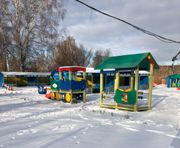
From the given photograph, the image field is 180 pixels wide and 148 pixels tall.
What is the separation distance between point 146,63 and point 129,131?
5.00 m

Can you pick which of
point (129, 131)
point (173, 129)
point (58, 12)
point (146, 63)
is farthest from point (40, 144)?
point (58, 12)

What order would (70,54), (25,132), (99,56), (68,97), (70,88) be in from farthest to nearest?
1. (99,56)
2. (70,54)
3. (70,88)
4. (68,97)
5. (25,132)

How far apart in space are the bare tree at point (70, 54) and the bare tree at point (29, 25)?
885 centimetres

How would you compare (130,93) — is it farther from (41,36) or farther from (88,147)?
(41,36)

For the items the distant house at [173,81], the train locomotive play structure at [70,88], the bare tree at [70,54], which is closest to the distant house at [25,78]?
the bare tree at [70,54]

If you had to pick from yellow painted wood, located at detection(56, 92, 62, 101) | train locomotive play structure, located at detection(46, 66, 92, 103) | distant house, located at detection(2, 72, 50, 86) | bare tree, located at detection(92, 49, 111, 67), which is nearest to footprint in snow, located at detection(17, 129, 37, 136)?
train locomotive play structure, located at detection(46, 66, 92, 103)

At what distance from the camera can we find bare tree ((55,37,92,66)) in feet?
143

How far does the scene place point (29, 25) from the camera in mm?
31000

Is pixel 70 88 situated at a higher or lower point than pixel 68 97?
higher

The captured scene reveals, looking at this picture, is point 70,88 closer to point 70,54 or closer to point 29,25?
point 29,25

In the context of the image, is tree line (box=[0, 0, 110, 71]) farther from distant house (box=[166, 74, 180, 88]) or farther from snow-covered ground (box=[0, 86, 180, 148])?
snow-covered ground (box=[0, 86, 180, 148])

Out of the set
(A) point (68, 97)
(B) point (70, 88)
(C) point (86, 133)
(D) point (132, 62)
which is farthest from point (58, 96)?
(C) point (86, 133)

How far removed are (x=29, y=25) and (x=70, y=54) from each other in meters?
15.7

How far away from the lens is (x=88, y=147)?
483cm
